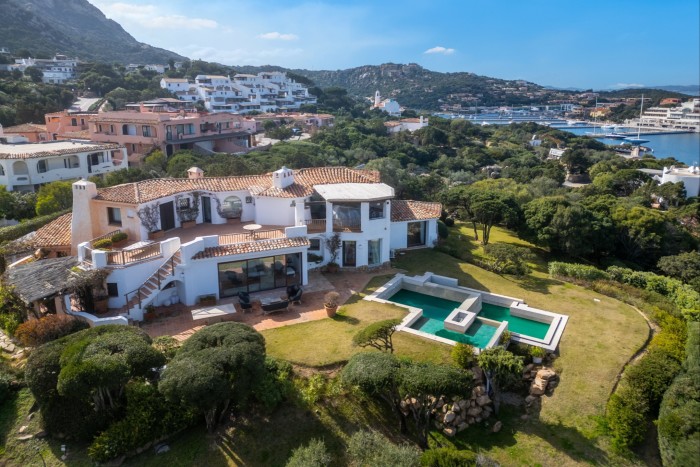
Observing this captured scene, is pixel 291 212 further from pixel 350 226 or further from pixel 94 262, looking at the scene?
pixel 94 262

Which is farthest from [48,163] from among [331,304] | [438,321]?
[438,321]

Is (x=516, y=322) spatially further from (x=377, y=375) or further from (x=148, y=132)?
(x=148, y=132)

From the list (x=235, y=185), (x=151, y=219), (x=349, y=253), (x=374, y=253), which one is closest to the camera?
(x=151, y=219)

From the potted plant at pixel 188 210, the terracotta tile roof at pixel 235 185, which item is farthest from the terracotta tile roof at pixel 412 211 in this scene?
the potted plant at pixel 188 210

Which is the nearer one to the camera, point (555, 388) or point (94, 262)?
point (555, 388)

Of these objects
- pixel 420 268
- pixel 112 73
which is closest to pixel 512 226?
pixel 420 268

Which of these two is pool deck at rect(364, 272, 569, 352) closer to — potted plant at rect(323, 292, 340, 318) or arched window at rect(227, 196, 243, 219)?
potted plant at rect(323, 292, 340, 318)
